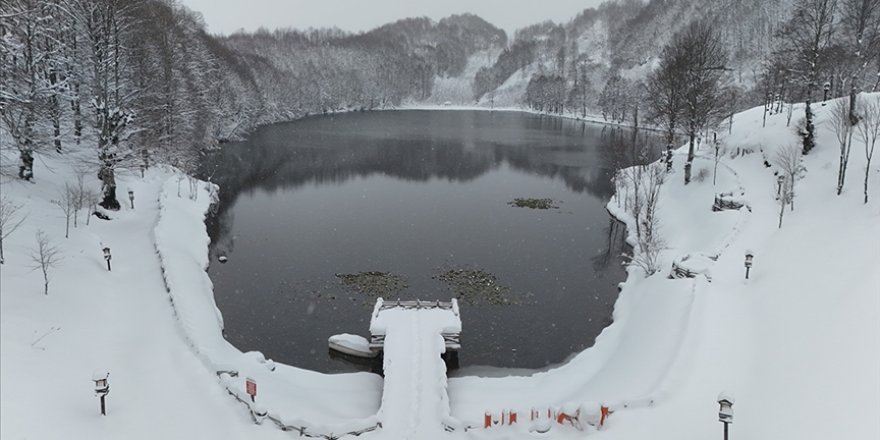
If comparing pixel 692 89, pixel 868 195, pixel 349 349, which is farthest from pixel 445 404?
pixel 692 89

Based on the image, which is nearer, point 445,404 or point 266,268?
A: point 445,404

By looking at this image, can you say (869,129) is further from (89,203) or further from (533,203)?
(89,203)

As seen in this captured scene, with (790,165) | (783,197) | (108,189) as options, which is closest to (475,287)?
(783,197)

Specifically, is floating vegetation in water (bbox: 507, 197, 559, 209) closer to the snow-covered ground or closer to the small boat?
the snow-covered ground

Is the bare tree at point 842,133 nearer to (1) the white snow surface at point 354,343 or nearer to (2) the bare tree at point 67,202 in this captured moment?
(1) the white snow surface at point 354,343

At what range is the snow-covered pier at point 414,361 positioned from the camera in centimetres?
1533

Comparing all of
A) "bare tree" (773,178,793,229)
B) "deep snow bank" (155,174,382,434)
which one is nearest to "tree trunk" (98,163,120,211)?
"deep snow bank" (155,174,382,434)

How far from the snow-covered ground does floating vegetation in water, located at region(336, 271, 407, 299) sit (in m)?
7.59

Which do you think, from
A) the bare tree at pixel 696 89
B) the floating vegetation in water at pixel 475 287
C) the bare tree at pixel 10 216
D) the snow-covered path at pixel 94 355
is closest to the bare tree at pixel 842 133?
the bare tree at pixel 696 89

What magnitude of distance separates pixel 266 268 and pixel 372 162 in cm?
4118

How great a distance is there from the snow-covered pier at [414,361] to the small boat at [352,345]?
1.49 feet

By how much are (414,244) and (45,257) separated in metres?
21.2

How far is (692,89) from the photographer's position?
4291 cm

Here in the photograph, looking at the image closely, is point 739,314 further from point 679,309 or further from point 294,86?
point 294,86
